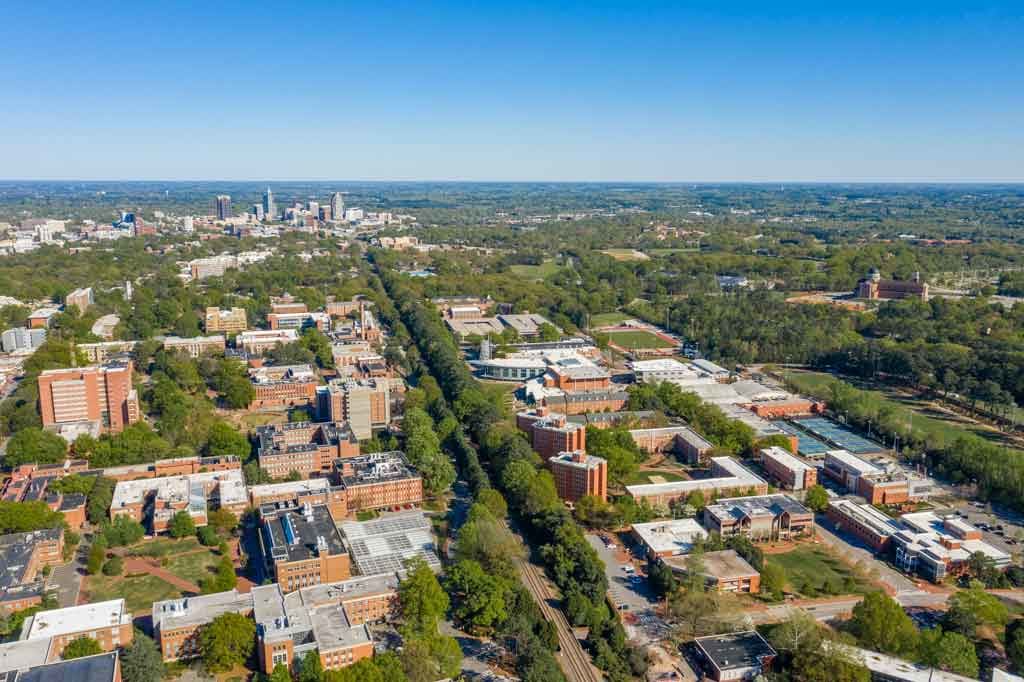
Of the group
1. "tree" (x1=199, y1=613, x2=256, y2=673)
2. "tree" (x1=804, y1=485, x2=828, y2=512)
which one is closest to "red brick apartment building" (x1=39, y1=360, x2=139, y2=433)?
"tree" (x1=199, y1=613, x2=256, y2=673)

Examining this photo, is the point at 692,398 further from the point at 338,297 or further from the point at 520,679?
the point at 338,297

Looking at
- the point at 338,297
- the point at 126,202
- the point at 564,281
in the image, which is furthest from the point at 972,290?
the point at 126,202

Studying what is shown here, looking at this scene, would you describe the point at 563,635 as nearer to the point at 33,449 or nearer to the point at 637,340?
the point at 33,449

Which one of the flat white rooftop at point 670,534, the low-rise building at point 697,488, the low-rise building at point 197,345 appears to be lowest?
the flat white rooftop at point 670,534

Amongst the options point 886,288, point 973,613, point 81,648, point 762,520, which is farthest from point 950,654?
point 886,288

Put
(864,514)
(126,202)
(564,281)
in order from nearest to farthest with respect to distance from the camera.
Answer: (864,514), (564,281), (126,202)

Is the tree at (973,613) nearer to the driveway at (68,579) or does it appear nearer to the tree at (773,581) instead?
the tree at (773,581)

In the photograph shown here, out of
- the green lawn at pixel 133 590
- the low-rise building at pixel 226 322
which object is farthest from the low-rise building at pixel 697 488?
the low-rise building at pixel 226 322
